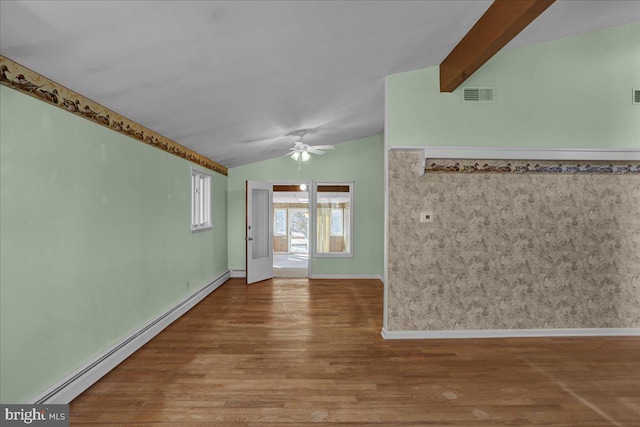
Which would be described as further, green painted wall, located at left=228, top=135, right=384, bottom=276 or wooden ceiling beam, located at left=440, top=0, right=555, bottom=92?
green painted wall, located at left=228, top=135, right=384, bottom=276

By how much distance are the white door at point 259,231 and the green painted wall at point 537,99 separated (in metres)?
3.36

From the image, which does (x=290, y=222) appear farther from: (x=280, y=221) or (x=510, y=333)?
(x=510, y=333)

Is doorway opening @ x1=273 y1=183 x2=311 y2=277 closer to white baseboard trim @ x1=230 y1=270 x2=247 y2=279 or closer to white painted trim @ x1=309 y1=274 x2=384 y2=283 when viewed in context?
white baseboard trim @ x1=230 y1=270 x2=247 y2=279

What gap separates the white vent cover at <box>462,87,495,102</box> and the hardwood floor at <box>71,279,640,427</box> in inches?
104

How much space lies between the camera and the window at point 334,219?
6636 mm

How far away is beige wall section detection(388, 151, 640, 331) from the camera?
359cm

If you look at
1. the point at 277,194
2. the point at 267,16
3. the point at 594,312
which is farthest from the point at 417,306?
the point at 277,194

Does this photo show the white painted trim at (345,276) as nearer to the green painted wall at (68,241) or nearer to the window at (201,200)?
the window at (201,200)

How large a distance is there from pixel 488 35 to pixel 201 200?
4683mm

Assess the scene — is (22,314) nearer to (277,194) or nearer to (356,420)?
(356,420)

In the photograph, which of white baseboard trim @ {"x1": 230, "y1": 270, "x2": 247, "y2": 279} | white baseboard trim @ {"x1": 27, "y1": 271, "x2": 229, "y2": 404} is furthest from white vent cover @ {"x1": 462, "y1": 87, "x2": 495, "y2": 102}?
white baseboard trim @ {"x1": 230, "y1": 270, "x2": 247, "y2": 279}

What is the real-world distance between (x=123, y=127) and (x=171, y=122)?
1.74 feet

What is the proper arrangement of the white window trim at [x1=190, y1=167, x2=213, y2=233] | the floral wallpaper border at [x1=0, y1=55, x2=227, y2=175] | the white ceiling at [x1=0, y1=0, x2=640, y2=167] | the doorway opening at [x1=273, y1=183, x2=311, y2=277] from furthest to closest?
1. the doorway opening at [x1=273, y1=183, x2=311, y2=277]
2. the white window trim at [x1=190, y1=167, x2=213, y2=233]
3. the floral wallpaper border at [x1=0, y1=55, x2=227, y2=175]
4. the white ceiling at [x1=0, y1=0, x2=640, y2=167]

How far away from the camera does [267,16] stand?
2012 mm
